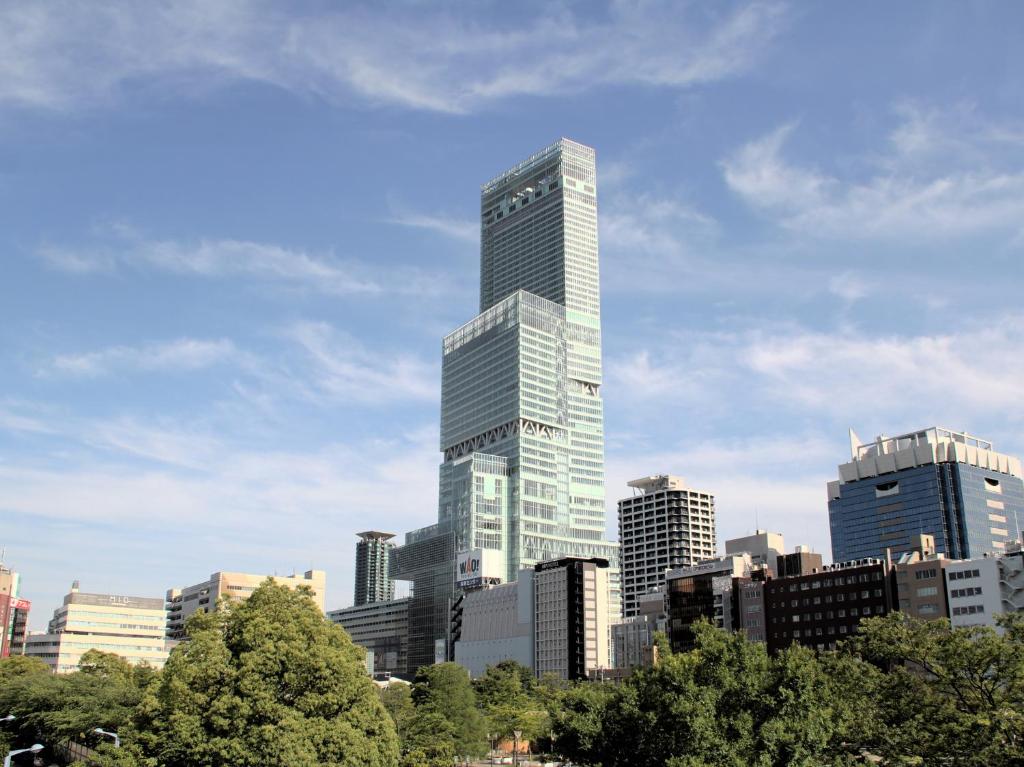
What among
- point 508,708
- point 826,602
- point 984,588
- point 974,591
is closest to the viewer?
point 984,588

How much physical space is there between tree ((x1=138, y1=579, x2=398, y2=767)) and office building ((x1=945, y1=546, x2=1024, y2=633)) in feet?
420

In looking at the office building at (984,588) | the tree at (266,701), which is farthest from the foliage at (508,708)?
the tree at (266,701)

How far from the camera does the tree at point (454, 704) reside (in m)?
134

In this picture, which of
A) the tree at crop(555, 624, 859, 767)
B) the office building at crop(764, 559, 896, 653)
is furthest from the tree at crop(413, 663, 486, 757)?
the tree at crop(555, 624, 859, 767)

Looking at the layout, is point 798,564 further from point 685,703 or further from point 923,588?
point 685,703

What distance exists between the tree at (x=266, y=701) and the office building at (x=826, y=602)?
420ft

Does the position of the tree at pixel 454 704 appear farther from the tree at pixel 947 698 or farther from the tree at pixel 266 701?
the tree at pixel 947 698

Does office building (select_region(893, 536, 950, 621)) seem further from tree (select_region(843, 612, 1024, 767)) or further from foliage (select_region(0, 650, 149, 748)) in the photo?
foliage (select_region(0, 650, 149, 748))

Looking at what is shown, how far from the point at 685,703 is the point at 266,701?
80.5ft

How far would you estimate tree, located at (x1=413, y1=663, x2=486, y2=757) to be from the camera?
134 meters

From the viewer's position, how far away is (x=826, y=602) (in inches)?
7057

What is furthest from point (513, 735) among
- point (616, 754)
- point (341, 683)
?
point (341, 683)

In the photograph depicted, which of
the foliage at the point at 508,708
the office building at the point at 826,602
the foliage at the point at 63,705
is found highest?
the office building at the point at 826,602

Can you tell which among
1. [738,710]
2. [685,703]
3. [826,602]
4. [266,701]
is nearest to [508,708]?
[826,602]
